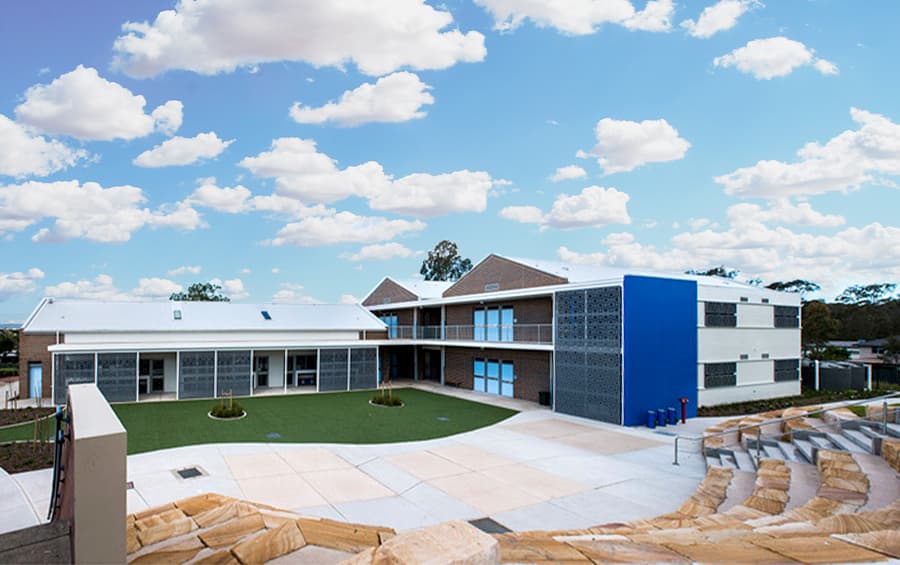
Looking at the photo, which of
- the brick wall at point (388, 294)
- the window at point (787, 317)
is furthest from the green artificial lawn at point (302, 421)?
the window at point (787, 317)

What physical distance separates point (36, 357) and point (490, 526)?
24.0 metres

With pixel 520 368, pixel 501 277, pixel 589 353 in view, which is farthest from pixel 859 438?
pixel 501 277

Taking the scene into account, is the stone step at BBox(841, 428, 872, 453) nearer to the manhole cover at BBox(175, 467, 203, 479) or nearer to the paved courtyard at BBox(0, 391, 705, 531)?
A: the paved courtyard at BBox(0, 391, 705, 531)

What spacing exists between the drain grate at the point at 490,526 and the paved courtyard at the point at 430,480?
0.47 feet

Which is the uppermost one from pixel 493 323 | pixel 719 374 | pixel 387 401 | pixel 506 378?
pixel 493 323

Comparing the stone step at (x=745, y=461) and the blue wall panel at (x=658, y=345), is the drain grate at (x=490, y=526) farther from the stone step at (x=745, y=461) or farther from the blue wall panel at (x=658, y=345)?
the blue wall panel at (x=658, y=345)

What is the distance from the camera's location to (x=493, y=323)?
27.6 metres

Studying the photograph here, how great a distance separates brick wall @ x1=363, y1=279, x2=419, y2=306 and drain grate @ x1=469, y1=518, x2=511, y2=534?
25571 millimetres

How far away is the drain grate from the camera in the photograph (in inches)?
370

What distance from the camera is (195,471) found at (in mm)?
12469

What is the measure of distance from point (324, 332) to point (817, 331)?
34352 millimetres

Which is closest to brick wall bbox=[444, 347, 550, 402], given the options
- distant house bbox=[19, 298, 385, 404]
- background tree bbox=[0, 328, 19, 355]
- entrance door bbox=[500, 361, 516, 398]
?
entrance door bbox=[500, 361, 516, 398]

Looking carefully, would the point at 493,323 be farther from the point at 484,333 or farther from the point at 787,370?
the point at 787,370

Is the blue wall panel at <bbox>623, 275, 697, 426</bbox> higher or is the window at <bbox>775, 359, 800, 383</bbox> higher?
the blue wall panel at <bbox>623, 275, 697, 426</bbox>
